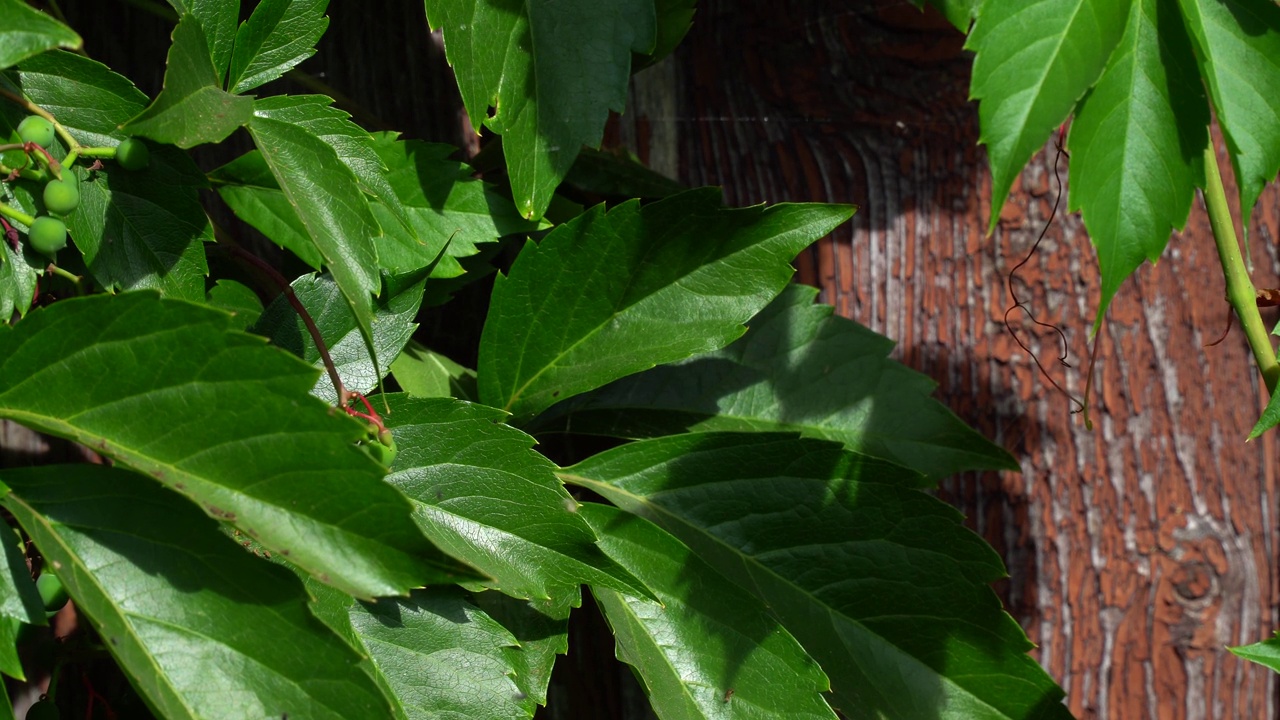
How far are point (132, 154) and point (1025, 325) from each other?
1026 millimetres

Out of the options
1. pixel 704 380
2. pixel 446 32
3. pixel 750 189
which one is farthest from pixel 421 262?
pixel 750 189

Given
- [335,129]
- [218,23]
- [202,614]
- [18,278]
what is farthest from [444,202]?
[202,614]

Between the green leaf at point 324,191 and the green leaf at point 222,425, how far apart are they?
12 cm

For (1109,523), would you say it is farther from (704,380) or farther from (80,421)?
(80,421)

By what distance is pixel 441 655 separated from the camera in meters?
0.74

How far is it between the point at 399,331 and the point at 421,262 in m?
0.10

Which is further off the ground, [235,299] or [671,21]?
[671,21]

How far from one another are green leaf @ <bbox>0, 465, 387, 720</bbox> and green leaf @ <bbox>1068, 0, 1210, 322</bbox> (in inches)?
24.6

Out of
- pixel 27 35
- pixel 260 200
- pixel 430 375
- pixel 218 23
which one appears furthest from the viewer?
pixel 430 375

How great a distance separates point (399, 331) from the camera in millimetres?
806

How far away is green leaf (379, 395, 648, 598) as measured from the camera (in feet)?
2.39

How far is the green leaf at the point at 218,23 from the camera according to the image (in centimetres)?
72

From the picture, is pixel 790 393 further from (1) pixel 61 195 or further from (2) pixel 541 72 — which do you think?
(1) pixel 61 195

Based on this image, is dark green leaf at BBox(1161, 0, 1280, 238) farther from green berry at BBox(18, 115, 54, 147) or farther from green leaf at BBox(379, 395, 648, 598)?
green berry at BBox(18, 115, 54, 147)
